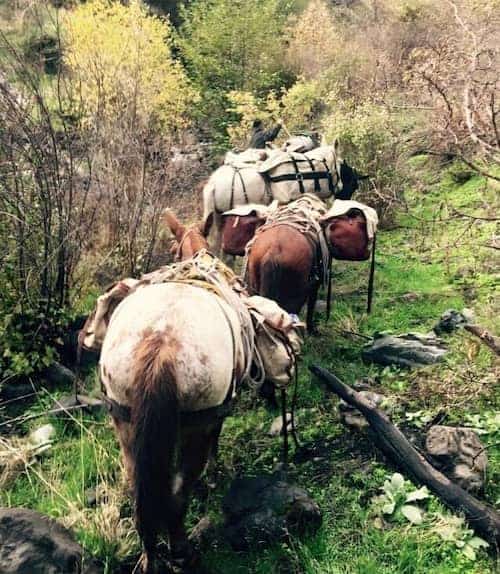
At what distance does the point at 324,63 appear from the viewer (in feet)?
49.5

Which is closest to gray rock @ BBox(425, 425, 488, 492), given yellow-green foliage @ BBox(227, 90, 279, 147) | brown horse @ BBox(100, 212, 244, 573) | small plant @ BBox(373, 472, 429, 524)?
small plant @ BBox(373, 472, 429, 524)

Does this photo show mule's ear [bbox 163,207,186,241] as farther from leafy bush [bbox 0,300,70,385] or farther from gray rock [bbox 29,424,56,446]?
gray rock [bbox 29,424,56,446]

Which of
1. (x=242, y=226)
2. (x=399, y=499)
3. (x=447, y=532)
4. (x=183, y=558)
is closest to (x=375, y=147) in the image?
(x=242, y=226)

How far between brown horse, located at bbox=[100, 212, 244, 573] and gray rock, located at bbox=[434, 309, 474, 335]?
330cm

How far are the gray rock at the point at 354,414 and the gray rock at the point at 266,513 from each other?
38.1 inches

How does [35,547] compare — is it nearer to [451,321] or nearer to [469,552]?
[469,552]

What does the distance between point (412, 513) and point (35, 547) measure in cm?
207

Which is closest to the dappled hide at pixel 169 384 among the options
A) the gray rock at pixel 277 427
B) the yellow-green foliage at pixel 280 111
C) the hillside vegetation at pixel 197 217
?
the hillside vegetation at pixel 197 217

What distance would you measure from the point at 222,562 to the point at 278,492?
1.64 feet

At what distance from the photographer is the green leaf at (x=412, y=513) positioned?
3284 millimetres

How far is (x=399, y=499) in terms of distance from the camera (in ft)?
11.4

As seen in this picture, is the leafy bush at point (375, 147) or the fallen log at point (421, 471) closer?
the fallen log at point (421, 471)

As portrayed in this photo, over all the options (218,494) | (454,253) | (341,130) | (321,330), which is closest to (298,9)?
(341,130)

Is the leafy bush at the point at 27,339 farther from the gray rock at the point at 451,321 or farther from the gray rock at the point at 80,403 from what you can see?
the gray rock at the point at 451,321
